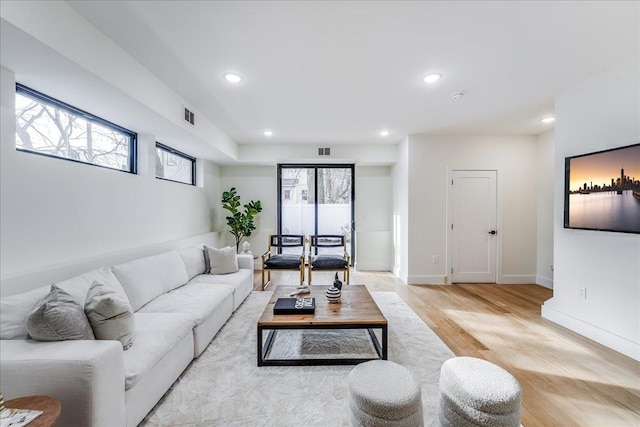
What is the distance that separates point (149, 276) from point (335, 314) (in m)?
1.89

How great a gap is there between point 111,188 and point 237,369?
2225mm

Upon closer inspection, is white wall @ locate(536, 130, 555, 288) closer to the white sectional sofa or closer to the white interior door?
the white interior door

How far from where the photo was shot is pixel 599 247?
2.73 meters

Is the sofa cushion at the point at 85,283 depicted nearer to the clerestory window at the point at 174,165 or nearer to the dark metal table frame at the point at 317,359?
the dark metal table frame at the point at 317,359

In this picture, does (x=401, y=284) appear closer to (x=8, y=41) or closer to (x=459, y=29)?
(x=459, y=29)

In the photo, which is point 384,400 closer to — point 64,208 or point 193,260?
point 64,208

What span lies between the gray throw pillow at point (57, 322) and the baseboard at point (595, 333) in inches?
166

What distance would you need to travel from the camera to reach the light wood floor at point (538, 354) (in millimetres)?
1831

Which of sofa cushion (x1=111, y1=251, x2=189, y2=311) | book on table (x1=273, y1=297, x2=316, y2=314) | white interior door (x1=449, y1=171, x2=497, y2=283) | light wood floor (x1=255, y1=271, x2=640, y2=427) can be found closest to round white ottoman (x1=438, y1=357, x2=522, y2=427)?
light wood floor (x1=255, y1=271, x2=640, y2=427)

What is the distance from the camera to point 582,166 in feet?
9.36

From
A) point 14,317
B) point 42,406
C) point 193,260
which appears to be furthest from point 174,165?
point 42,406

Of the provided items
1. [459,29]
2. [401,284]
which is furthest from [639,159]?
[401,284]

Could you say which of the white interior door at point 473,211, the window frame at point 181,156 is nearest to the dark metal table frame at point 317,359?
the window frame at point 181,156

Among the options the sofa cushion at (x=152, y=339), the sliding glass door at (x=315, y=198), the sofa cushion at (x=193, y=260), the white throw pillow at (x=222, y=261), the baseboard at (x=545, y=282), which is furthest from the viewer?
the sliding glass door at (x=315, y=198)
